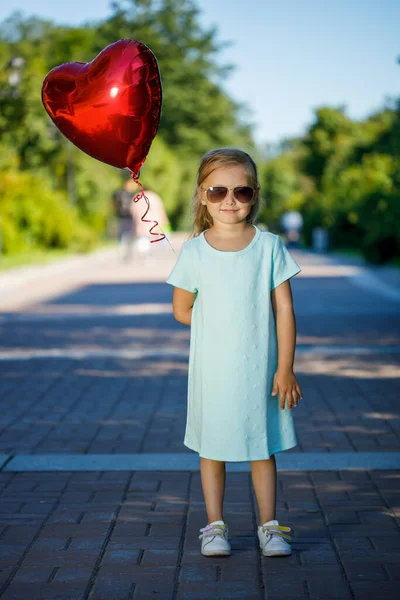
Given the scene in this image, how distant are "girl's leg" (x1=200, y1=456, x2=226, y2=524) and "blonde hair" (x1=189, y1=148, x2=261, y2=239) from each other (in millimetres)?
935

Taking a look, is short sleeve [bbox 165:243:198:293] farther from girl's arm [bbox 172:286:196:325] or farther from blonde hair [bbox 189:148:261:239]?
blonde hair [bbox 189:148:261:239]

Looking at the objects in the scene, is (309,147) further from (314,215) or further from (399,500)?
(399,500)

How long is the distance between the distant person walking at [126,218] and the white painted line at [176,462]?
68.1 feet

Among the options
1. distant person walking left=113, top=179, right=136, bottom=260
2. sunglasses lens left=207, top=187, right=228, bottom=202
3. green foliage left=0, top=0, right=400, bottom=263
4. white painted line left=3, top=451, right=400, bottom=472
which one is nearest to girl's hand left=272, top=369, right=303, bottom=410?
sunglasses lens left=207, top=187, right=228, bottom=202

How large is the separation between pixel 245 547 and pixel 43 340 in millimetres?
7966

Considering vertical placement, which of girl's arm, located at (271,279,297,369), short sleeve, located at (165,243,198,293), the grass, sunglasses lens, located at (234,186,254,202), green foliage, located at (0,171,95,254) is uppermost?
sunglasses lens, located at (234,186,254,202)

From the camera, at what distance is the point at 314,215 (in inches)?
1821

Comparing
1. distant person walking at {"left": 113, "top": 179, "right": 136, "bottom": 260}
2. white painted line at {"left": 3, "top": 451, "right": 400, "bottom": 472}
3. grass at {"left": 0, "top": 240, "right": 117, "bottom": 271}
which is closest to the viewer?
white painted line at {"left": 3, "top": 451, "right": 400, "bottom": 472}

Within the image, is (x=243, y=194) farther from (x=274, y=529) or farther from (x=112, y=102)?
(x=274, y=529)

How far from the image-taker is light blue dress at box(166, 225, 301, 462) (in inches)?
152

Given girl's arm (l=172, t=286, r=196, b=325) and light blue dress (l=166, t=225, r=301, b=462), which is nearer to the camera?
light blue dress (l=166, t=225, r=301, b=462)

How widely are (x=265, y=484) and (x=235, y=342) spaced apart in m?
0.60

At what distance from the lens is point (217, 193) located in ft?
12.8

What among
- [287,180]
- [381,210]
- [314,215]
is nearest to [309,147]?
[287,180]
